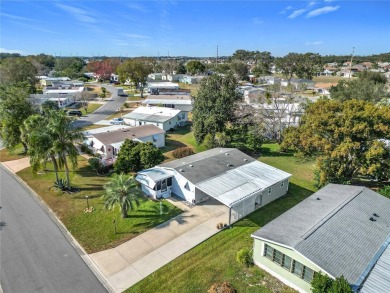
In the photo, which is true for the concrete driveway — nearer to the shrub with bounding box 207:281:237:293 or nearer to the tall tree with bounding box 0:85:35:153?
the shrub with bounding box 207:281:237:293

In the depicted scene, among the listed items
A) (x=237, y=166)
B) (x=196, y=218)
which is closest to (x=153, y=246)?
(x=196, y=218)

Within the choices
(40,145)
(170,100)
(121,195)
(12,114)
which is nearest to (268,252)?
(121,195)

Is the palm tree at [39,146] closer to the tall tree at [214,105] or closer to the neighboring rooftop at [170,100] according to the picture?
the tall tree at [214,105]

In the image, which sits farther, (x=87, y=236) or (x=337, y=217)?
(x=87, y=236)

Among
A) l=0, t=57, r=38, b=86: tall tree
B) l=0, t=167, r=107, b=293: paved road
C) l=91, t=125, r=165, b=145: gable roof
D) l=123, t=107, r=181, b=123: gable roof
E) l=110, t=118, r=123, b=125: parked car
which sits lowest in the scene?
l=0, t=167, r=107, b=293: paved road

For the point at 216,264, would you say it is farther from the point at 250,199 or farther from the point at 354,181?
the point at 354,181

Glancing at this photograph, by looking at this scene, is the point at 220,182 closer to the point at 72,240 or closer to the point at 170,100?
the point at 72,240

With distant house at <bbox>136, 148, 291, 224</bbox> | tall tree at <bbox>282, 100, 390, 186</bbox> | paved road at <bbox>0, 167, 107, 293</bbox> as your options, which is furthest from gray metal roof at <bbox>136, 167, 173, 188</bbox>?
tall tree at <bbox>282, 100, 390, 186</bbox>
